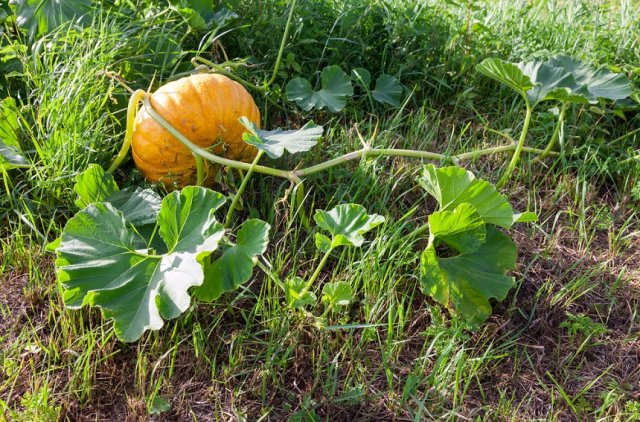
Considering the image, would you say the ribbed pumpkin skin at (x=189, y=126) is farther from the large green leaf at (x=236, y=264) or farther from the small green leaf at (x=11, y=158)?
the large green leaf at (x=236, y=264)

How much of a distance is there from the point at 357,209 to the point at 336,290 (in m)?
0.23

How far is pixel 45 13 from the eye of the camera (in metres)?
2.75

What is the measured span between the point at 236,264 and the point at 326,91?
1.05m

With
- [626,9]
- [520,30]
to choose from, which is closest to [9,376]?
[520,30]

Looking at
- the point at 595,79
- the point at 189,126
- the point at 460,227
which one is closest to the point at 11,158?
the point at 189,126

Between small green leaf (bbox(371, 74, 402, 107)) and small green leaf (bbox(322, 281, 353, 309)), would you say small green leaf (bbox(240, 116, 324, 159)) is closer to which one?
small green leaf (bbox(322, 281, 353, 309))

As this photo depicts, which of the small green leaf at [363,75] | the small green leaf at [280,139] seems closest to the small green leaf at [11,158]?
the small green leaf at [280,139]

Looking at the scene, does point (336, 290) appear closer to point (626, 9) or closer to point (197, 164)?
point (197, 164)

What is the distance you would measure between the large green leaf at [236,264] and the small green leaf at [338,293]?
8.5 inches

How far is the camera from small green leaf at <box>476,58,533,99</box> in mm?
2396

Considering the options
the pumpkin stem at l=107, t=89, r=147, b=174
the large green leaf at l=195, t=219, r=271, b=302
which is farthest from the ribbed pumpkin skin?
the large green leaf at l=195, t=219, r=271, b=302

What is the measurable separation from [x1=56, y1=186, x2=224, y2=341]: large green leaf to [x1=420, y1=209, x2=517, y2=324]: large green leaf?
0.61 meters

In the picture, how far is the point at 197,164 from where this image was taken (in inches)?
91.0

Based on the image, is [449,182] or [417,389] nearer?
[417,389]
